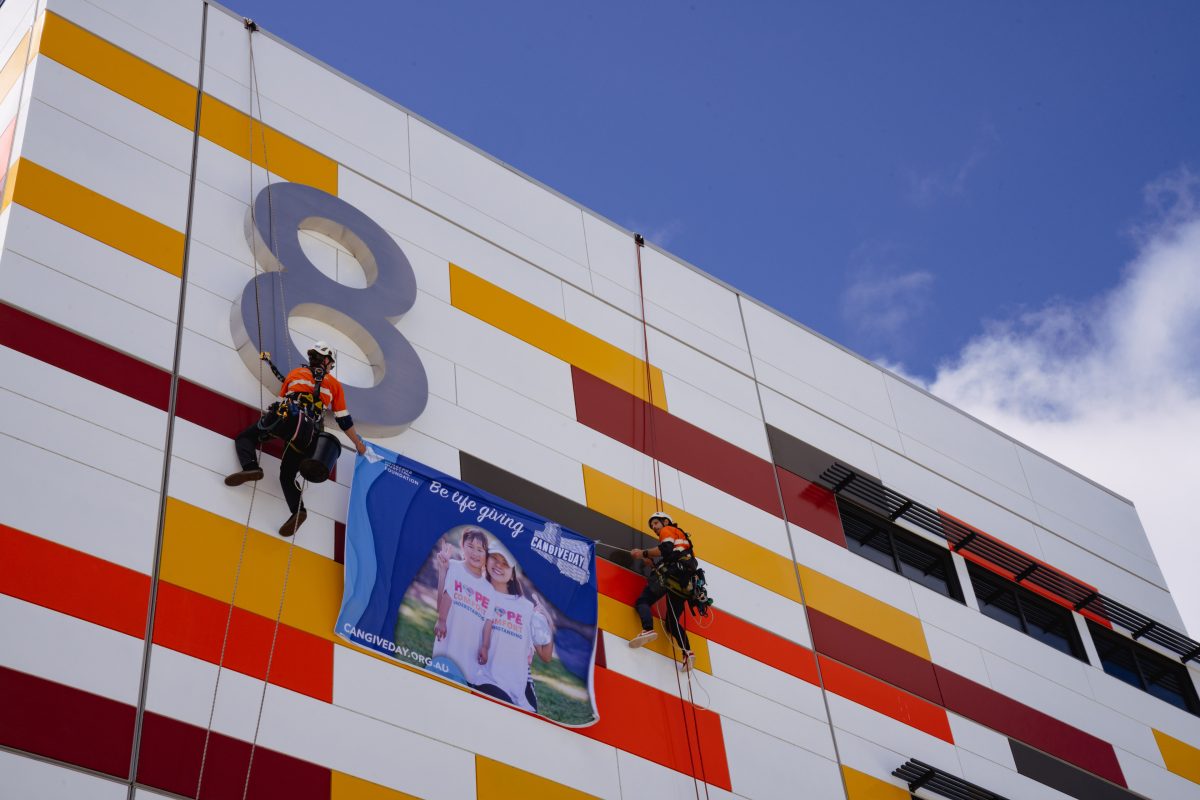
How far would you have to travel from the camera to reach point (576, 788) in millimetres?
10555

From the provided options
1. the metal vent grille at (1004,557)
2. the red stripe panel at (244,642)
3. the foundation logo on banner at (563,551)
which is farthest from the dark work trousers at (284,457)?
the metal vent grille at (1004,557)

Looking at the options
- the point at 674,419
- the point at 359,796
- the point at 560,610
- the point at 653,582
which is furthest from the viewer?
the point at 674,419

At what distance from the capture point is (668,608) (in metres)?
12.2

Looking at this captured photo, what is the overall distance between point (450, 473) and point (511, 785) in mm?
2953

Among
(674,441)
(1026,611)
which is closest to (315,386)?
(674,441)

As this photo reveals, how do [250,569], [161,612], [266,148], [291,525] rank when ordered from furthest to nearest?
1. [266,148]
2. [291,525]
3. [250,569]
4. [161,612]

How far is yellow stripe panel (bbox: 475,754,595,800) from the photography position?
999 cm

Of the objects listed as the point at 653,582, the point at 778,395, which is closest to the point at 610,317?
the point at 778,395

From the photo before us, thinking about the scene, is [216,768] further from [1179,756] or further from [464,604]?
[1179,756]

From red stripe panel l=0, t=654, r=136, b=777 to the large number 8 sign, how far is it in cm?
343

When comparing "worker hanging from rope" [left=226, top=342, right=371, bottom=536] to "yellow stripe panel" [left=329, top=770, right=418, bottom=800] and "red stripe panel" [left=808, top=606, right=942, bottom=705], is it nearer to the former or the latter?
"yellow stripe panel" [left=329, top=770, right=418, bottom=800]

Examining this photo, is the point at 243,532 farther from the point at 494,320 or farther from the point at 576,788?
the point at 494,320

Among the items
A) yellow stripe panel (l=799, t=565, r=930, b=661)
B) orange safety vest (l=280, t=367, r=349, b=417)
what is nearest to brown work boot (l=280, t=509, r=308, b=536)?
orange safety vest (l=280, t=367, r=349, b=417)

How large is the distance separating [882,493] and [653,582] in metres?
4.77
